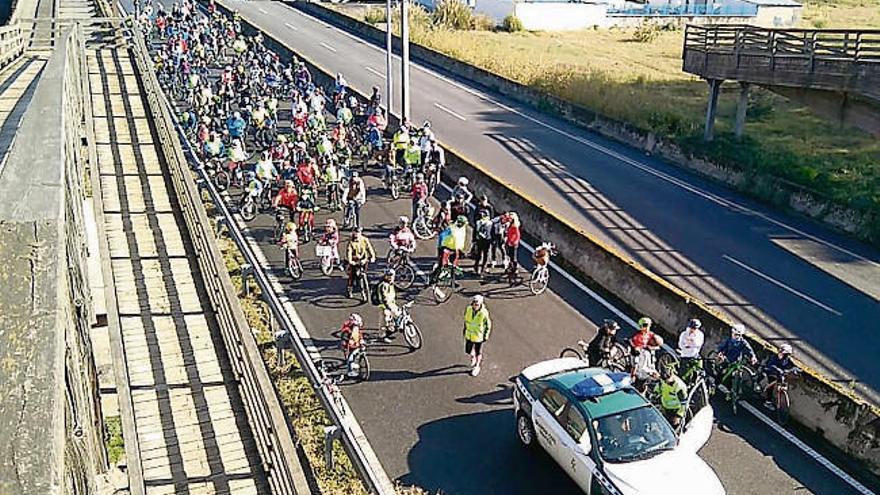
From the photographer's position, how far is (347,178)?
77.3ft

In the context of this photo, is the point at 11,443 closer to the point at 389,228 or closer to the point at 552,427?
the point at 552,427

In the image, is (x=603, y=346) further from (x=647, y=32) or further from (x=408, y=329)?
(x=647, y=32)

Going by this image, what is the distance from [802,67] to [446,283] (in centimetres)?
1622

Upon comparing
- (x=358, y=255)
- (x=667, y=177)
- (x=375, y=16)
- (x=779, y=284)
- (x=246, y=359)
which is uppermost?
(x=375, y=16)

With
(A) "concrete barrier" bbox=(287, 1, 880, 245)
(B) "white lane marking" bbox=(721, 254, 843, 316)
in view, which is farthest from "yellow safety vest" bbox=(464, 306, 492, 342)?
(A) "concrete barrier" bbox=(287, 1, 880, 245)

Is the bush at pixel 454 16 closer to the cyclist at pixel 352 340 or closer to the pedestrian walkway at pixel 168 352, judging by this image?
the pedestrian walkway at pixel 168 352

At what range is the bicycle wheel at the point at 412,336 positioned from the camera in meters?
15.1

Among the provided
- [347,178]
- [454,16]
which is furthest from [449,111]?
[454,16]

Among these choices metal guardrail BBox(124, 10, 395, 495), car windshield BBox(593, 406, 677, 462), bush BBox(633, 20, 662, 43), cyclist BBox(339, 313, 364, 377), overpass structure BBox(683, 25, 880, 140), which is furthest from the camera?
bush BBox(633, 20, 662, 43)

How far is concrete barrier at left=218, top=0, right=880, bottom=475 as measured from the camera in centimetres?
1223

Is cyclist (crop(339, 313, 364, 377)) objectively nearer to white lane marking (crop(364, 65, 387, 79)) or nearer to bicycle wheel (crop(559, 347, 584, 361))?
bicycle wheel (crop(559, 347, 584, 361))

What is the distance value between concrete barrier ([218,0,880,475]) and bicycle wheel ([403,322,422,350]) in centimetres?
497

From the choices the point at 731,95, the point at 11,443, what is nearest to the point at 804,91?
the point at 731,95

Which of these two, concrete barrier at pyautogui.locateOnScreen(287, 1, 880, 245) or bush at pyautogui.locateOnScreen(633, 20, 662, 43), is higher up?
bush at pyautogui.locateOnScreen(633, 20, 662, 43)
